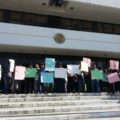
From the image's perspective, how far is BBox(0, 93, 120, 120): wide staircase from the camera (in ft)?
34.2

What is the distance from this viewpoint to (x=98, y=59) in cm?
1977

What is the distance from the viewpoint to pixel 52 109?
436 inches

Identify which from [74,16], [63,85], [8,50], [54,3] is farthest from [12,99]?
[74,16]

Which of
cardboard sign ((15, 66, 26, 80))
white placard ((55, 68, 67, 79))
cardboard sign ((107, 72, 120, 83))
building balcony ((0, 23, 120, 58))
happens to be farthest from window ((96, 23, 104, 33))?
cardboard sign ((15, 66, 26, 80))

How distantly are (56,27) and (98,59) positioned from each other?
3.39 m

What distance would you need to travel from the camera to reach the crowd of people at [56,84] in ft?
45.8

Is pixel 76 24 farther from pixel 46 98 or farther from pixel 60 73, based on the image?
pixel 46 98

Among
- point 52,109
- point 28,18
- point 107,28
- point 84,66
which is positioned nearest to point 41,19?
point 28,18

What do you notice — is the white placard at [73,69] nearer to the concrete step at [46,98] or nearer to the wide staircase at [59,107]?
the wide staircase at [59,107]

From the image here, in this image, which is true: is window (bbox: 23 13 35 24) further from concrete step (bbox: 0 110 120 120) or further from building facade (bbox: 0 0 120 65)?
concrete step (bbox: 0 110 120 120)

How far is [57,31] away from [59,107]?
6.85m

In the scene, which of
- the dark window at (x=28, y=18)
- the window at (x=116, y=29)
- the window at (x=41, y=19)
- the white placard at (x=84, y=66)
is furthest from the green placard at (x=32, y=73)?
the window at (x=116, y=29)

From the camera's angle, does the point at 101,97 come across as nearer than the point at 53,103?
No

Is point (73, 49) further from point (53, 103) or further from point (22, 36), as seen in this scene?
point (53, 103)
